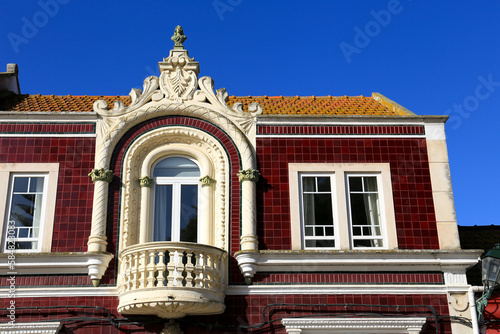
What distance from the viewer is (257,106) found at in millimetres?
18422

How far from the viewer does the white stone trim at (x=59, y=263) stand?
16266mm

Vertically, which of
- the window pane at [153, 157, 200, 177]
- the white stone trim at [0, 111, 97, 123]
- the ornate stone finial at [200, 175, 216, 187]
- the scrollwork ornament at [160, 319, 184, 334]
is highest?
the white stone trim at [0, 111, 97, 123]

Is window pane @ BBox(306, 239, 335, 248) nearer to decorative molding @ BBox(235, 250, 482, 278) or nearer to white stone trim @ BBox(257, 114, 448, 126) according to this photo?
decorative molding @ BBox(235, 250, 482, 278)

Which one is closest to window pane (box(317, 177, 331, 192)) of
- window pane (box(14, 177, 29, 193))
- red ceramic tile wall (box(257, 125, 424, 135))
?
red ceramic tile wall (box(257, 125, 424, 135))

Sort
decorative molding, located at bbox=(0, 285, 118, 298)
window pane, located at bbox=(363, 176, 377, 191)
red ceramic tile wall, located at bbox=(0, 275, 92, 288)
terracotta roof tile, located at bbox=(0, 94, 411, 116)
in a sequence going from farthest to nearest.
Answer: terracotta roof tile, located at bbox=(0, 94, 411, 116), window pane, located at bbox=(363, 176, 377, 191), red ceramic tile wall, located at bbox=(0, 275, 92, 288), decorative molding, located at bbox=(0, 285, 118, 298)

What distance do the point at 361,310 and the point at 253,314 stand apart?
261cm

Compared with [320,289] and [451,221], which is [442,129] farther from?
[320,289]

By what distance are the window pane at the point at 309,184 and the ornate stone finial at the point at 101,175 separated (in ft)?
16.6

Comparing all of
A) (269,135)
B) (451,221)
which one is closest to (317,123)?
(269,135)

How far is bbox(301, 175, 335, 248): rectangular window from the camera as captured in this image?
679 inches

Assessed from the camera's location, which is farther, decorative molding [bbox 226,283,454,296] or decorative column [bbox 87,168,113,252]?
decorative column [bbox 87,168,113,252]

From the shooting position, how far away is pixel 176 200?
17594mm

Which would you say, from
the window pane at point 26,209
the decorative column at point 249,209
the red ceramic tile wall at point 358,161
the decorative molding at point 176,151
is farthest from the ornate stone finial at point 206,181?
the window pane at point 26,209

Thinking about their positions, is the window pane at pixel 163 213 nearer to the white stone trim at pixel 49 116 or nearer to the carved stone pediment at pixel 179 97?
the carved stone pediment at pixel 179 97
